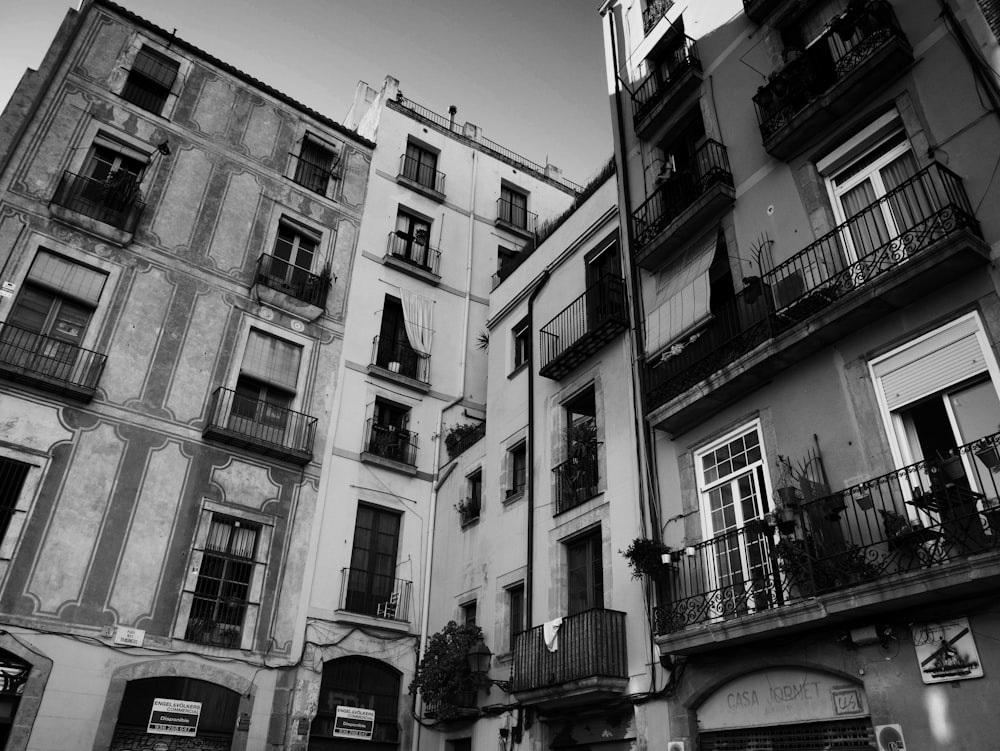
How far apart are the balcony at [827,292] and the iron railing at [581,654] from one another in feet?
10.7

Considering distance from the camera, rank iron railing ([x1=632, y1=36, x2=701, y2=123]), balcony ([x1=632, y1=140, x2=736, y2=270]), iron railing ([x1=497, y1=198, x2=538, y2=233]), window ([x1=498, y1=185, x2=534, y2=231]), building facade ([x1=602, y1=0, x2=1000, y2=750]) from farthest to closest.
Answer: window ([x1=498, y1=185, x2=534, y2=231]), iron railing ([x1=497, y1=198, x2=538, y2=233]), iron railing ([x1=632, y1=36, x2=701, y2=123]), balcony ([x1=632, y1=140, x2=736, y2=270]), building facade ([x1=602, y1=0, x2=1000, y2=750])

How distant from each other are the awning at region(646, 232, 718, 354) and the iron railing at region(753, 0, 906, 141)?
84.2 inches

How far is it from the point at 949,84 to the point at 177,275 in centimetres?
1543

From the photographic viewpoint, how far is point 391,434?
19453 mm

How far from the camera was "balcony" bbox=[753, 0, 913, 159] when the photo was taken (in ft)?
34.1

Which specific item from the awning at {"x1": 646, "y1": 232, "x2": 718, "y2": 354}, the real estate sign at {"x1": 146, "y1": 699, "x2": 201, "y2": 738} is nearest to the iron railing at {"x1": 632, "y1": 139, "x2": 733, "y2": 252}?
the awning at {"x1": 646, "y1": 232, "x2": 718, "y2": 354}

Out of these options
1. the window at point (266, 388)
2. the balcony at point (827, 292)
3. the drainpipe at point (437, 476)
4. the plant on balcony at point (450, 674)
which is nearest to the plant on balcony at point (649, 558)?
the balcony at point (827, 292)

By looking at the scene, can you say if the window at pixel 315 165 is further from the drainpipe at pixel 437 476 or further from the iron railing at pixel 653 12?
the iron railing at pixel 653 12

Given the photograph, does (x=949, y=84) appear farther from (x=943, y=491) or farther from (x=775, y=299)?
(x=943, y=491)

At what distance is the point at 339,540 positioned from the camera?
1750cm

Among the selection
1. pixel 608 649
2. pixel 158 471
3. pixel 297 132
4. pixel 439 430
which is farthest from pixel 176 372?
pixel 608 649

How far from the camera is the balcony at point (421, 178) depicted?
22.9 metres

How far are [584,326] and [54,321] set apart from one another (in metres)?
10.9

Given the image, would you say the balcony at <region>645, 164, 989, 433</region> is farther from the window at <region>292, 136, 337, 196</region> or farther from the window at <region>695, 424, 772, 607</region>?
the window at <region>292, 136, 337, 196</region>
